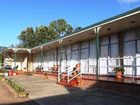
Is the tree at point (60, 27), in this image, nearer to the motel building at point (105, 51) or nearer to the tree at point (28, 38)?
the tree at point (28, 38)

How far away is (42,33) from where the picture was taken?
201 ft

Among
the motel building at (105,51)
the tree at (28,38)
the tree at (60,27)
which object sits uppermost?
the tree at (60,27)

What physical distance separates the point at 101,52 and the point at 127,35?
140 inches

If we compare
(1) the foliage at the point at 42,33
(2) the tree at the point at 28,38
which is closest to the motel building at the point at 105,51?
(1) the foliage at the point at 42,33

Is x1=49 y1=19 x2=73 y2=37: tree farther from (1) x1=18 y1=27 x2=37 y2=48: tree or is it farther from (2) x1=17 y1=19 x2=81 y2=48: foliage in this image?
(1) x1=18 y1=27 x2=37 y2=48: tree

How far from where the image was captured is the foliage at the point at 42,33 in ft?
202

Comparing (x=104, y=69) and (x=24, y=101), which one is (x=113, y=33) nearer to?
(x=104, y=69)

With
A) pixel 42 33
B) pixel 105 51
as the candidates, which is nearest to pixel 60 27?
pixel 42 33

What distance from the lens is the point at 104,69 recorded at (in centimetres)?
2097

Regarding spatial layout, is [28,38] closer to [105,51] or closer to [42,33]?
[42,33]

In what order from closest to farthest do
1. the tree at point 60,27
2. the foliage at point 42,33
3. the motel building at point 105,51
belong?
the motel building at point 105,51
the foliage at point 42,33
the tree at point 60,27

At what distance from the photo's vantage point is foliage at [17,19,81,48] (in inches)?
2419

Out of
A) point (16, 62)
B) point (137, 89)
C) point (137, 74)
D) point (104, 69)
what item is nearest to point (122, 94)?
point (137, 89)

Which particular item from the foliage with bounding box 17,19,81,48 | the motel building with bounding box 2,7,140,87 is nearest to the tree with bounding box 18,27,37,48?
the foliage with bounding box 17,19,81,48
